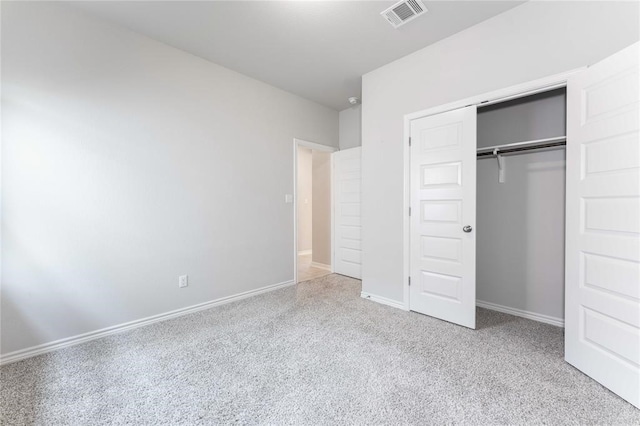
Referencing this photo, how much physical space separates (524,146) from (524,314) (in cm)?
167

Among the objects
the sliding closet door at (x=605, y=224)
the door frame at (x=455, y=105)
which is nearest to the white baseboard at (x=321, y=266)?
the door frame at (x=455, y=105)

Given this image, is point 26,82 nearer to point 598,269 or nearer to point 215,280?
point 215,280

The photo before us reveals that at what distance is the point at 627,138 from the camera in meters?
1.46

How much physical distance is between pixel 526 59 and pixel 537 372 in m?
2.34

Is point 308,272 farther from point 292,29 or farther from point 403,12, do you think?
point 403,12

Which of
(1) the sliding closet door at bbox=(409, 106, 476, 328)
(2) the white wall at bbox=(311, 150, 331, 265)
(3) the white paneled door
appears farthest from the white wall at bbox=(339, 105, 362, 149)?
(1) the sliding closet door at bbox=(409, 106, 476, 328)

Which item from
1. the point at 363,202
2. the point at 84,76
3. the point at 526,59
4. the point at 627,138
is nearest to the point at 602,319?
the point at 627,138

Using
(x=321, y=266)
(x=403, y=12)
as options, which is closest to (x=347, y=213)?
(x=321, y=266)

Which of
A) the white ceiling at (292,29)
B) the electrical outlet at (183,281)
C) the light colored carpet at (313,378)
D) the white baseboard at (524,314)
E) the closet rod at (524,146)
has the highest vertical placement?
the white ceiling at (292,29)

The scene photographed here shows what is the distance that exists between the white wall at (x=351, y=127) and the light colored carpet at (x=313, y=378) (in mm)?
2810

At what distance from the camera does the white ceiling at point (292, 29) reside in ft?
6.95

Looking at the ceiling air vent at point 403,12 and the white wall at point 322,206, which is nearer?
the ceiling air vent at point 403,12

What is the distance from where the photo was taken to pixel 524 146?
245cm

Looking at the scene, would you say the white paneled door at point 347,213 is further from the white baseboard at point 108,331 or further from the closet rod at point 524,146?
the closet rod at point 524,146
